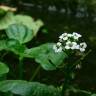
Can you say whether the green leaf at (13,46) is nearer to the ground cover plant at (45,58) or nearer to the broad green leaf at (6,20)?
the ground cover plant at (45,58)

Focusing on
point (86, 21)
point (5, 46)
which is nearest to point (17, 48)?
point (5, 46)

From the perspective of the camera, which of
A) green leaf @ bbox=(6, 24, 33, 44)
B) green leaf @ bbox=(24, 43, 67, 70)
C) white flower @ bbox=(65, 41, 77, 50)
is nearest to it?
white flower @ bbox=(65, 41, 77, 50)

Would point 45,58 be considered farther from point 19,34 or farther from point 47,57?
point 19,34

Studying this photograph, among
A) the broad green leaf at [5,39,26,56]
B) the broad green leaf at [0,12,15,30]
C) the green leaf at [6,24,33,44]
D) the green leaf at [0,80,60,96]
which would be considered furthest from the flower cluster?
the broad green leaf at [0,12,15,30]

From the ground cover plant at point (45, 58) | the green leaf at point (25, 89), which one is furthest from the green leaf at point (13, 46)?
the green leaf at point (25, 89)

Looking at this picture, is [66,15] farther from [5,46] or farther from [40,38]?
[5,46]

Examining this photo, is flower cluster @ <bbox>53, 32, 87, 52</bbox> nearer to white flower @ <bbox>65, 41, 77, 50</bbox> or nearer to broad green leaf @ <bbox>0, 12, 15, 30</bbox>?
white flower @ <bbox>65, 41, 77, 50</bbox>

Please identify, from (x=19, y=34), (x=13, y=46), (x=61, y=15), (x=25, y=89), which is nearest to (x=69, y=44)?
(x=25, y=89)
